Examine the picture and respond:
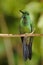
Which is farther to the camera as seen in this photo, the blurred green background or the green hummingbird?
the blurred green background

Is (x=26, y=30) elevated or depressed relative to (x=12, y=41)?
elevated

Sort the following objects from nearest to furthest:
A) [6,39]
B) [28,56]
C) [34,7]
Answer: [28,56]
[34,7]
[6,39]

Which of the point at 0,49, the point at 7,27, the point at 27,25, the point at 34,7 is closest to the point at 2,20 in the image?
the point at 7,27

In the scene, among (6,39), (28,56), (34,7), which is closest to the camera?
(28,56)

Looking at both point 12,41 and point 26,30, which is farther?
point 12,41

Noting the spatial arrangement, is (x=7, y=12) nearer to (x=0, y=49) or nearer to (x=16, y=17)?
(x=16, y=17)

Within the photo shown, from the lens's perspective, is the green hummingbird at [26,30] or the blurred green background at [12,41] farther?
the blurred green background at [12,41]

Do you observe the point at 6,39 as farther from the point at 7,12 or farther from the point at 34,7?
the point at 34,7

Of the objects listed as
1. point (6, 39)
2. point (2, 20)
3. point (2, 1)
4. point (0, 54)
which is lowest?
point (0, 54)

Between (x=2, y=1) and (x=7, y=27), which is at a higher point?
(x=2, y=1)

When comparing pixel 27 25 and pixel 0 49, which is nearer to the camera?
pixel 27 25
